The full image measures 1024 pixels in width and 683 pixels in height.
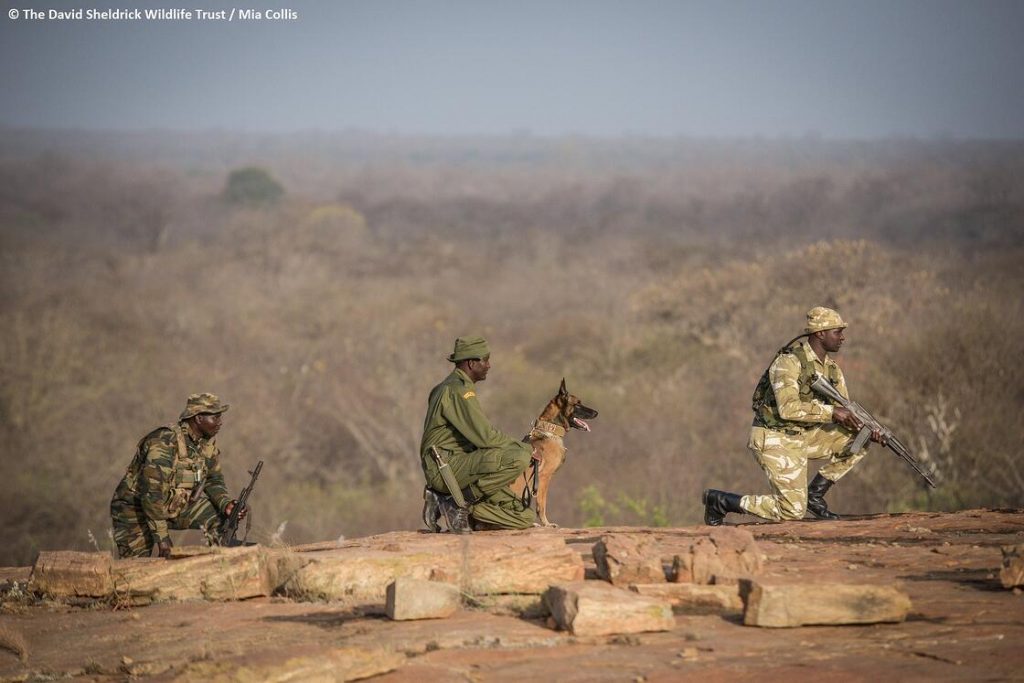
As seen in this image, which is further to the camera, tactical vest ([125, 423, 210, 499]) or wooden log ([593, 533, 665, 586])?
tactical vest ([125, 423, 210, 499])

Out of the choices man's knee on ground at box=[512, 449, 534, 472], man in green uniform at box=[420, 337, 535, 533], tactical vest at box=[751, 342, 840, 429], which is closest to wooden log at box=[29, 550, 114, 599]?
man in green uniform at box=[420, 337, 535, 533]

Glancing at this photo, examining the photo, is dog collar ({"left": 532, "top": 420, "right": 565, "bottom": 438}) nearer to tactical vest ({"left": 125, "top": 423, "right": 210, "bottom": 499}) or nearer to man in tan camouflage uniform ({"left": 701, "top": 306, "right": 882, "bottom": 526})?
man in tan camouflage uniform ({"left": 701, "top": 306, "right": 882, "bottom": 526})

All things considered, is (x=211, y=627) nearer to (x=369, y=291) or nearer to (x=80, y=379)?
(x=80, y=379)

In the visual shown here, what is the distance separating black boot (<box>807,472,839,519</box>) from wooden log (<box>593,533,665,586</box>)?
2.65 meters

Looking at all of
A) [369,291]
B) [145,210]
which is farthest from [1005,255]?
[145,210]

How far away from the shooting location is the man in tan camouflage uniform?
9.36 metres

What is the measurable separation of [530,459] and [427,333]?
108ft

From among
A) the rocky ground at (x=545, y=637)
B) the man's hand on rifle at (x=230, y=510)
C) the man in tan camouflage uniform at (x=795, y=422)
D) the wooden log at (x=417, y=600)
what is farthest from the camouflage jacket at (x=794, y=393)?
the man's hand on rifle at (x=230, y=510)

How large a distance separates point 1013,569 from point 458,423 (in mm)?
3818

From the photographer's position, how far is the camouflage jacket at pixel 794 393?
30.7ft

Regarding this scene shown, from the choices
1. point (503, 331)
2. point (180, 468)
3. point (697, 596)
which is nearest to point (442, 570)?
point (697, 596)

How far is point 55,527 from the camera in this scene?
28.0m

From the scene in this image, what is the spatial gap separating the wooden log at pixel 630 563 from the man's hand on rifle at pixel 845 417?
2.38 m

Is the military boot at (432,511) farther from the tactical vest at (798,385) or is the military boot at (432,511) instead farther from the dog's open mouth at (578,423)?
the tactical vest at (798,385)
